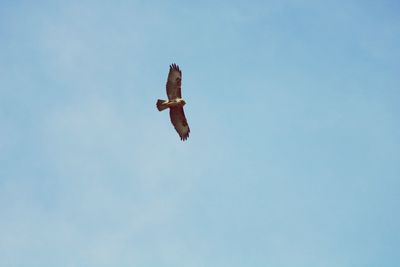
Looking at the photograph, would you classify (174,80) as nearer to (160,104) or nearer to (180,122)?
(160,104)

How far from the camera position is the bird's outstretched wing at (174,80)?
1223 inches

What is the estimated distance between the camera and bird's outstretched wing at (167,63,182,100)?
3106 centimetres

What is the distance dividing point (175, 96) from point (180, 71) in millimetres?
1164

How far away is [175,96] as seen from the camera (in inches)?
1229

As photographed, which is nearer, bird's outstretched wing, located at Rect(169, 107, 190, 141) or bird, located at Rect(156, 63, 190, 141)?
bird, located at Rect(156, 63, 190, 141)

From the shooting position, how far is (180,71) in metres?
31.1

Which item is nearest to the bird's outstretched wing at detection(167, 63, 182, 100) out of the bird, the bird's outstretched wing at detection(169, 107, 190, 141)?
the bird

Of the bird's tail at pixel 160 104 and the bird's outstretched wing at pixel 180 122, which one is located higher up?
the bird's tail at pixel 160 104

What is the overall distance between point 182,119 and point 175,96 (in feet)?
4.13

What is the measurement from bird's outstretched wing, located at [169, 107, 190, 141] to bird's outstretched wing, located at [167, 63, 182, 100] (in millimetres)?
899

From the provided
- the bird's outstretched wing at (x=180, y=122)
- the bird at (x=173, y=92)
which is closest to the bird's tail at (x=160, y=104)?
the bird at (x=173, y=92)

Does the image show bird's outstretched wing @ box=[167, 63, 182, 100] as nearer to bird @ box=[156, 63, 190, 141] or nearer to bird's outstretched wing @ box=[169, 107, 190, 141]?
bird @ box=[156, 63, 190, 141]

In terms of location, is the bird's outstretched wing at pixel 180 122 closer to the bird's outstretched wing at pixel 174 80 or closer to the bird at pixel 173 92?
the bird at pixel 173 92

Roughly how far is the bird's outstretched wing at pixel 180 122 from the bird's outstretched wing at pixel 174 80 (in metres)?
0.90
